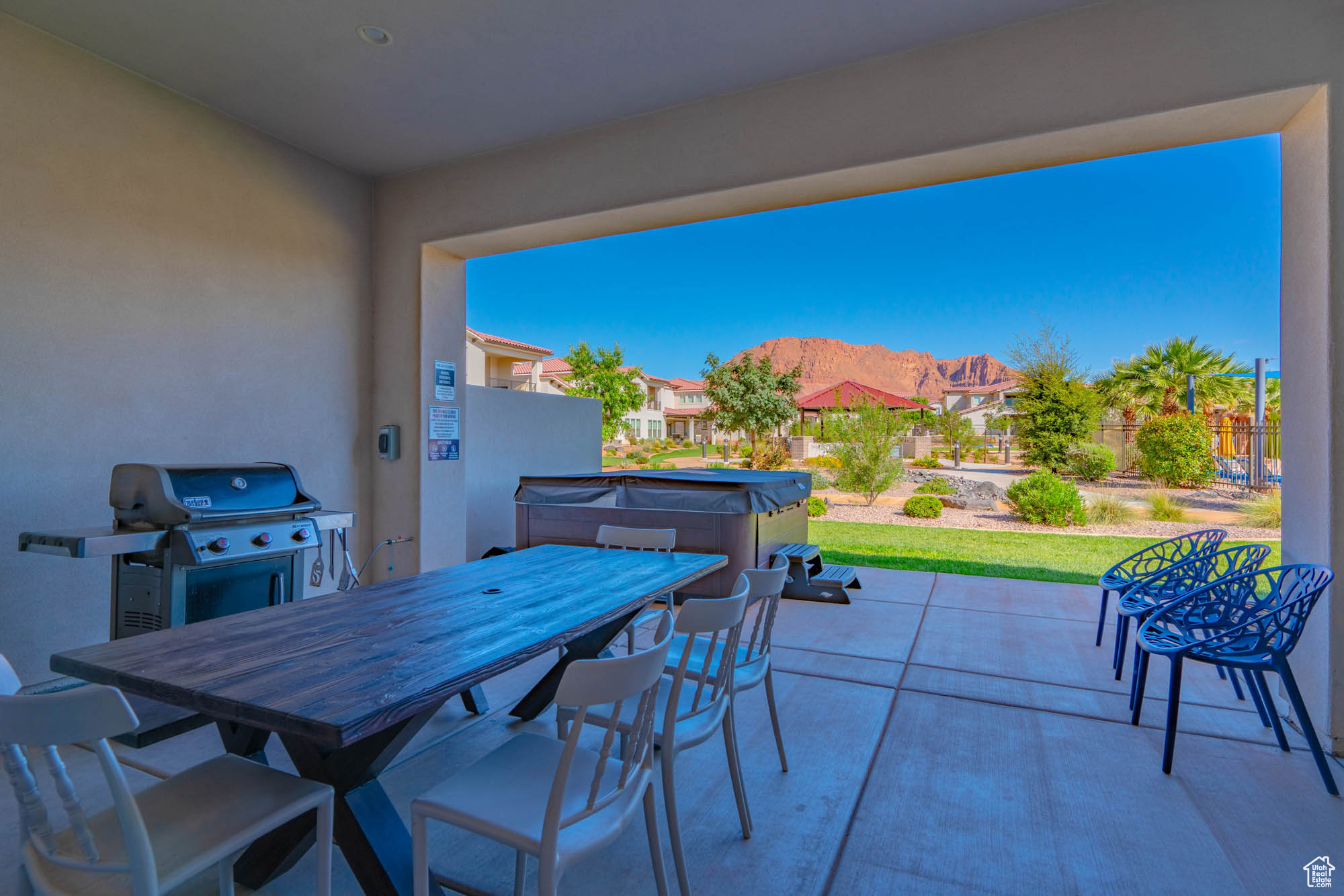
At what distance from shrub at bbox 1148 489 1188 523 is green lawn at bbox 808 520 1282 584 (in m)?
1.12

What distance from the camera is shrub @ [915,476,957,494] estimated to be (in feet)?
41.0

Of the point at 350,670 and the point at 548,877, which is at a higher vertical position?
the point at 350,670

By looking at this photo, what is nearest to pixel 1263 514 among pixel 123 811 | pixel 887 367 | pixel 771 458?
pixel 771 458

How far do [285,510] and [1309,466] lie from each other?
4.95 meters

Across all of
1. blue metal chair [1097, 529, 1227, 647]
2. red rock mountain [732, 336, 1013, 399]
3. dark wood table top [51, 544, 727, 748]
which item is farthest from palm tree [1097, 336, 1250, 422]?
red rock mountain [732, 336, 1013, 399]

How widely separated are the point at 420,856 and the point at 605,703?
0.58 m

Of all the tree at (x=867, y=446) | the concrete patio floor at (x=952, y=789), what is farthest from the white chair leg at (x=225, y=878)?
the tree at (x=867, y=446)

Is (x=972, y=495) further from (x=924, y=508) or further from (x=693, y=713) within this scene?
(x=693, y=713)

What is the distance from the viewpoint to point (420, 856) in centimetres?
138

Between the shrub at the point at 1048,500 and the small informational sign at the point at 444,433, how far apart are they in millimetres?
9529

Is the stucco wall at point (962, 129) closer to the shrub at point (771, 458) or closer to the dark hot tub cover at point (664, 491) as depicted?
the dark hot tub cover at point (664, 491)

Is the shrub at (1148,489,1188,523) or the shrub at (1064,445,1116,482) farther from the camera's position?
the shrub at (1064,445,1116,482)

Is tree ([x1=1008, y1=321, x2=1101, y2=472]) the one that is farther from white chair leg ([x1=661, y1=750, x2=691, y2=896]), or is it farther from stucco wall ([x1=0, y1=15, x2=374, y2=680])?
white chair leg ([x1=661, y1=750, x2=691, y2=896])

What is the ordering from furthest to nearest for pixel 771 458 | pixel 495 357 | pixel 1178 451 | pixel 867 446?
1. pixel 771 458
2. pixel 495 357
3. pixel 867 446
4. pixel 1178 451
